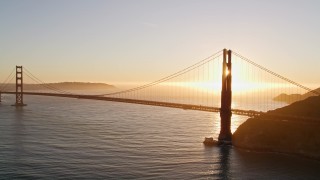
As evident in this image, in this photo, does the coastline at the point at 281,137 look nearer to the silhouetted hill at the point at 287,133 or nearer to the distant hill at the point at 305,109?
the silhouetted hill at the point at 287,133

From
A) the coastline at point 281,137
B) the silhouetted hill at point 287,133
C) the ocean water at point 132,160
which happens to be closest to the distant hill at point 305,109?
the silhouetted hill at point 287,133

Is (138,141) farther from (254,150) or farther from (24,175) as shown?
(24,175)

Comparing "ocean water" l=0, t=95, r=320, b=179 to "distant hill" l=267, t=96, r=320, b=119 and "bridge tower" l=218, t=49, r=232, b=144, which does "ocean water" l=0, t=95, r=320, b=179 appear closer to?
"bridge tower" l=218, t=49, r=232, b=144

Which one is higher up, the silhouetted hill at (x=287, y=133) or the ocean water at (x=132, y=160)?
the silhouetted hill at (x=287, y=133)

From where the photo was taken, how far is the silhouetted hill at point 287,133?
54.1m

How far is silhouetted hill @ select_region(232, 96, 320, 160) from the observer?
177 feet

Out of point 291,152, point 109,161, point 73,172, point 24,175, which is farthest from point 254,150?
point 24,175

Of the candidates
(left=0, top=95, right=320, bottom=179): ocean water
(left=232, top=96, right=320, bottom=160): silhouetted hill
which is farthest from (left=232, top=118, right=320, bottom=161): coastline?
(left=0, top=95, right=320, bottom=179): ocean water

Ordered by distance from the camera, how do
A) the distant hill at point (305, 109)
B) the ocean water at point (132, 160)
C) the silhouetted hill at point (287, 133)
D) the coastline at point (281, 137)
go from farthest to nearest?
the distant hill at point (305, 109) < the silhouetted hill at point (287, 133) < the coastline at point (281, 137) < the ocean water at point (132, 160)

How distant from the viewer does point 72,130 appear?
76.8 m

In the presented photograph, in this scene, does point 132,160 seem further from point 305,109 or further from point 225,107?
point 305,109

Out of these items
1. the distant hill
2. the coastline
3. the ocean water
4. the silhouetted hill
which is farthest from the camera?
the distant hill

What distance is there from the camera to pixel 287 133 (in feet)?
190

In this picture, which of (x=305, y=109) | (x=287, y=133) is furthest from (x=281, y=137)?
(x=305, y=109)
